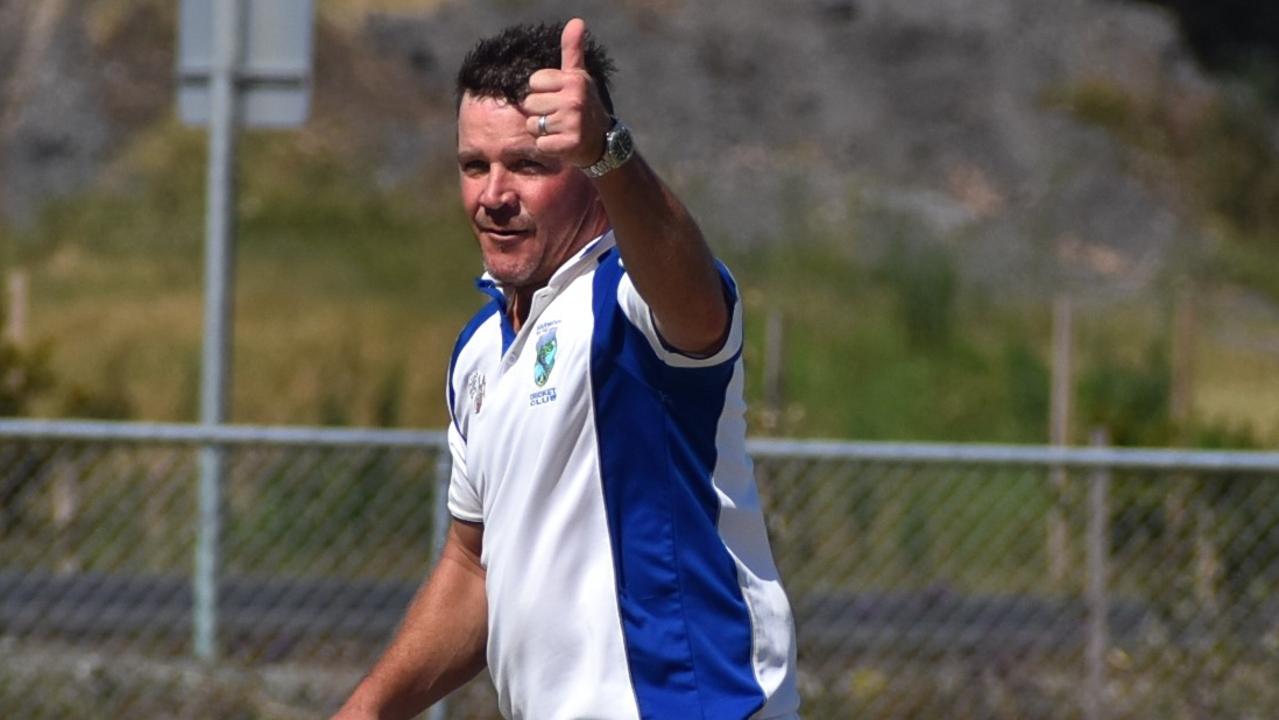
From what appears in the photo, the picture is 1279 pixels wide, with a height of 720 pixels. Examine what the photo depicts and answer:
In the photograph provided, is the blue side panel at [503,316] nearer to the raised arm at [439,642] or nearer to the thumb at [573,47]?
the raised arm at [439,642]

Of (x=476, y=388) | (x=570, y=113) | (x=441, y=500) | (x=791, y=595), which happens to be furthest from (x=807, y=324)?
(x=570, y=113)

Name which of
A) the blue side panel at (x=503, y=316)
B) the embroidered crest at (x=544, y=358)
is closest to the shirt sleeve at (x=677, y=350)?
the embroidered crest at (x=544, y=358)

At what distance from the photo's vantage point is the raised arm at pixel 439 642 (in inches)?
126

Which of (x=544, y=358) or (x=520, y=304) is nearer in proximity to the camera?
(x=544, y=358)

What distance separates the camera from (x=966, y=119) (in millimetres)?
24984

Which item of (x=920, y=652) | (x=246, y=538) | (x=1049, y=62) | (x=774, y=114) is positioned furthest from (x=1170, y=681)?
(x=1049, y=62)

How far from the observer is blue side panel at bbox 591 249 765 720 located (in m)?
2.70

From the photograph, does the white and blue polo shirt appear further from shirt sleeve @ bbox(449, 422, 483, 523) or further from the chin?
shirt sleeve @ bbox(449, 422, 483, 523)

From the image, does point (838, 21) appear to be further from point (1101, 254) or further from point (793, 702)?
point (793, 702)

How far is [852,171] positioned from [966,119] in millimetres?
2234

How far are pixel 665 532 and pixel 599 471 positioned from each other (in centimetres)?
12

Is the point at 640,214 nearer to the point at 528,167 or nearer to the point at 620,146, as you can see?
the point at 620,146

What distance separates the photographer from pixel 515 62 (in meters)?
2.84

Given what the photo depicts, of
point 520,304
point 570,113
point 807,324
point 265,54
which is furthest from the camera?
point 807,324
